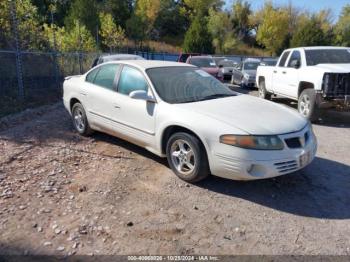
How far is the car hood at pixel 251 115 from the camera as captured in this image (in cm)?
426

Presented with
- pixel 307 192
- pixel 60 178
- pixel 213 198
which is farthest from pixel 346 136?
pixel 60 178

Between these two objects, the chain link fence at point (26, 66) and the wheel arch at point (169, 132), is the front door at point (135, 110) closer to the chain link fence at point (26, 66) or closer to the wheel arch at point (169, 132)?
the wheel arch at point (169, 132)

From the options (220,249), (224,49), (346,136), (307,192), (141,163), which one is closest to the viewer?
(220,249)

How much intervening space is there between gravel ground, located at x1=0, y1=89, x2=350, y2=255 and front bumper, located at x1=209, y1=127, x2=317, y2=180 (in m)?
0.35

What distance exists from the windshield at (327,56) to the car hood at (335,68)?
48 centimetres

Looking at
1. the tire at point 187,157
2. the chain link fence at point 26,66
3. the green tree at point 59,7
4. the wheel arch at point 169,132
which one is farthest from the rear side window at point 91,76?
the green tree at point 59,7

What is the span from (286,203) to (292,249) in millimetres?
963

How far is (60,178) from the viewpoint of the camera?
488 cm

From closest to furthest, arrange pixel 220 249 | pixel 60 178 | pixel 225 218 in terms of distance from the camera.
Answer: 1. pixel 220 249
2. pixel 225 218
3. pixel 60 178

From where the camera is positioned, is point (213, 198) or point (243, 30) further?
point (243, 30)

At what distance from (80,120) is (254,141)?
3832 mm

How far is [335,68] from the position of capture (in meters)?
8.40

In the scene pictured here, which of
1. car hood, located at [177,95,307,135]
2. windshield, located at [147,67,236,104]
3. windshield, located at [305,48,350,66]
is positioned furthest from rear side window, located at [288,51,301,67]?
car hood, located at [177,95,307,135]

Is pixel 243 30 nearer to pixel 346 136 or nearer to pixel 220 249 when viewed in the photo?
pixel 346 136
